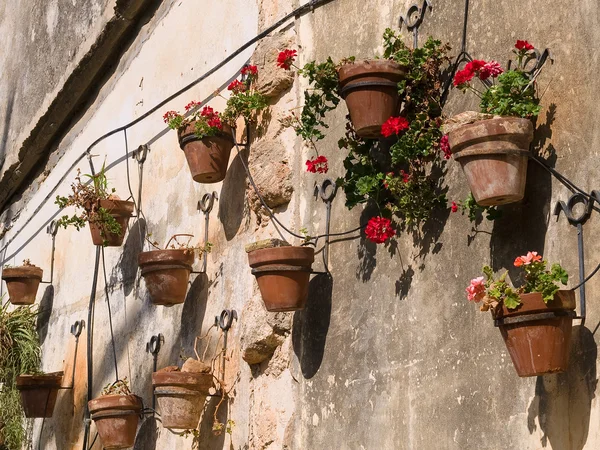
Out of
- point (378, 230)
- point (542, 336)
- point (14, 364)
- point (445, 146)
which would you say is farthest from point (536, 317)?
point (14, 364)

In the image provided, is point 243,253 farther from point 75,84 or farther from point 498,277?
point 75,84

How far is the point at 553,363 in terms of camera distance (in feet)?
11.1

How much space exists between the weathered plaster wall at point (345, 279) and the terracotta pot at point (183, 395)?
13cm

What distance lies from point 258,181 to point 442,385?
66.7 inches

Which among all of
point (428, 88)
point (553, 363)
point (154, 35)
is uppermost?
point (154, 35)

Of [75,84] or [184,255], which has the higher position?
[75,84]

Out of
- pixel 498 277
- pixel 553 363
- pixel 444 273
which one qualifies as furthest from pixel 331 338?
pixel 553 363

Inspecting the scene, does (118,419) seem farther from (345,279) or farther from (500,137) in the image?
(500,137)

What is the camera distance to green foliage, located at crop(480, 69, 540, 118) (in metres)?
3.69

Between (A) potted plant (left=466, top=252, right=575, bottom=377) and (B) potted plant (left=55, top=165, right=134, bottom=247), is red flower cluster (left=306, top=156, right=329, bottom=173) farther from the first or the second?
(B) potted plant (left=55, top=165, right=134, bottom=247)

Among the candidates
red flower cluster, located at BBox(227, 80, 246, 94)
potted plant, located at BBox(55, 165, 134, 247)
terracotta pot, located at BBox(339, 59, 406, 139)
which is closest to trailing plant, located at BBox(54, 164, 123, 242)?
potted plant, located at BBox(55, 165, 134, 247)

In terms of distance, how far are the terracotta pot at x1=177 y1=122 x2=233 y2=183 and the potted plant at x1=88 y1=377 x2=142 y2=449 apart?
1247mm

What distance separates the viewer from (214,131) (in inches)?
214

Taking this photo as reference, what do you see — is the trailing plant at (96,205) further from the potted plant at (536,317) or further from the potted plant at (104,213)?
the potted plant at (536,317)
